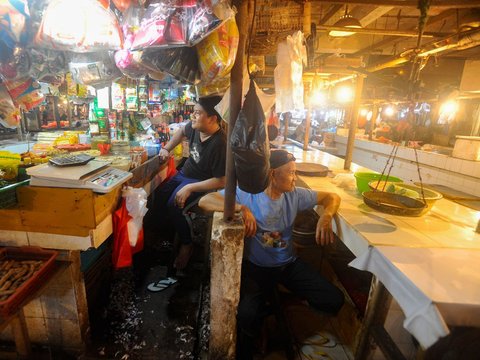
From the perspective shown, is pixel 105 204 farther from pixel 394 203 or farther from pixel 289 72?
pixel 394 203

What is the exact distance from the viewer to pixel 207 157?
398 centimetres

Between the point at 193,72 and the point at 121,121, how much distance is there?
2.80m

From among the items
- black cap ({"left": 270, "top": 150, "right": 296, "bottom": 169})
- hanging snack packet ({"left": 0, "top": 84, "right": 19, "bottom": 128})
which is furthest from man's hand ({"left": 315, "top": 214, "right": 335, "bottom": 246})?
hanging snack packet ({"left": 0, "top": 84, "right": 19, "bottom": 128})

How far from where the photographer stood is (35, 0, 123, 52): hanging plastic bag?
2156 mm

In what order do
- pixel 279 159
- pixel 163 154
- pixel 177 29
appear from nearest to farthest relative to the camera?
pixel 177 29, pixel 279 159, pixel 163 154

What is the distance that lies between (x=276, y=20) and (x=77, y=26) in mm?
1684

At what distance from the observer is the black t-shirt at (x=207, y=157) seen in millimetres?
3877

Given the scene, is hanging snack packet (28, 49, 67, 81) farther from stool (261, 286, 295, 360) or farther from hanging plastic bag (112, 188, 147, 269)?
stool (261, 286, 295, 360)

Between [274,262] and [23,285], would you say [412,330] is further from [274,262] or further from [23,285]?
[23,285]

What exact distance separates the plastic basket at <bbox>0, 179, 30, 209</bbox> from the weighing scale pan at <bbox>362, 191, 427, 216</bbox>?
336cm

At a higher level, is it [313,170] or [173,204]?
[313,170]

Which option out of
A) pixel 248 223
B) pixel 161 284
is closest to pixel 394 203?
pixel 248 223

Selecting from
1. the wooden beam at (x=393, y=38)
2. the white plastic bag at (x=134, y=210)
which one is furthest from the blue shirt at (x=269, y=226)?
the wooden beam at (x=393, y=38)

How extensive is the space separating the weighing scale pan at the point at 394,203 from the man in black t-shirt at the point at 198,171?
194cm
